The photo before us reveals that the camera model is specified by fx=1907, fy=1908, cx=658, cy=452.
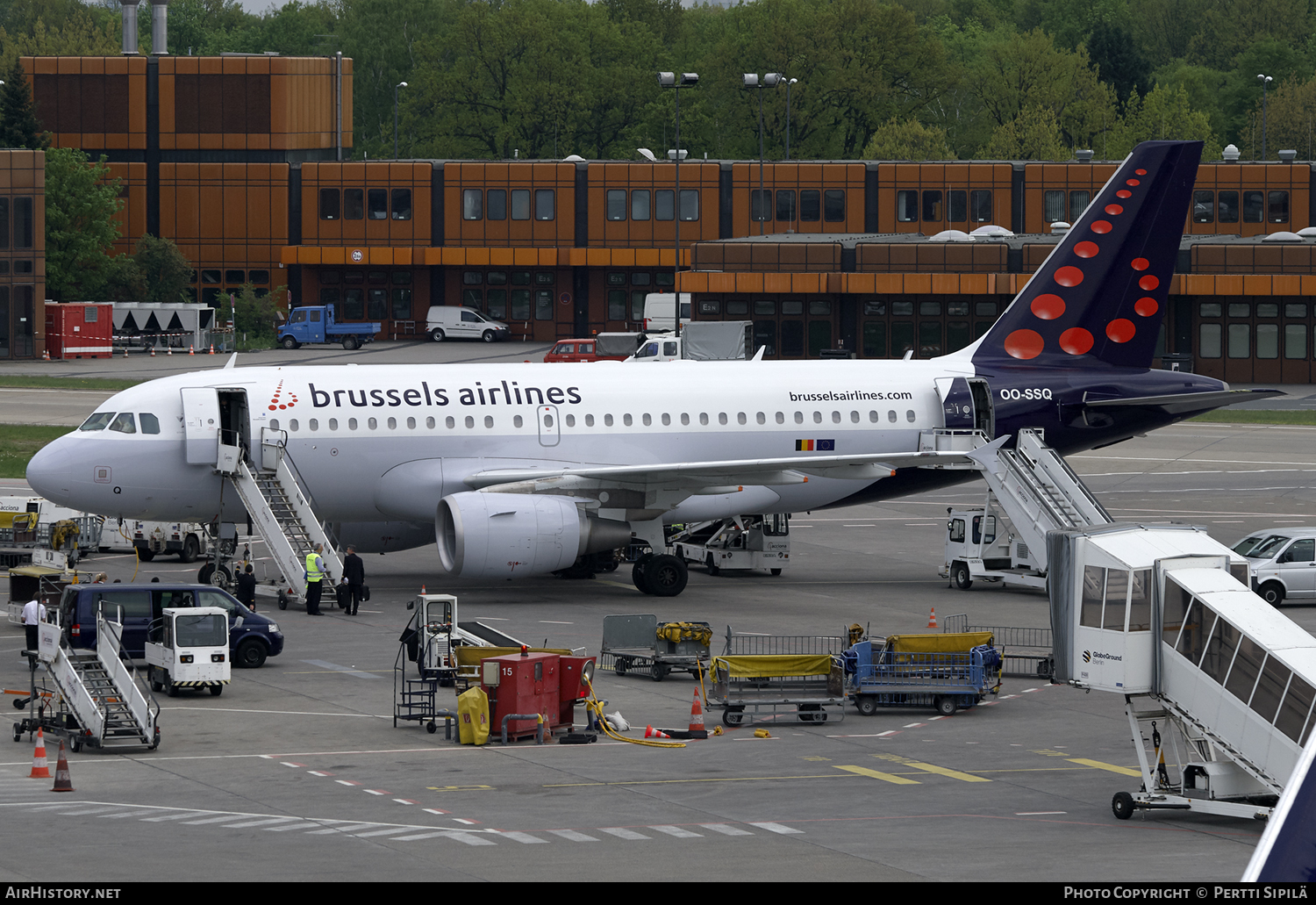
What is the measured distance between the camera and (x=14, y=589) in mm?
42594

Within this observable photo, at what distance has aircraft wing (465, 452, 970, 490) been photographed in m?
43.8

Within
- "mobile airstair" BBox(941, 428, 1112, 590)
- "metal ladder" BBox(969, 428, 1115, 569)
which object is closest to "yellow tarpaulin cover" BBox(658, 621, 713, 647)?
"mobile airstair" BBox(941, 428, 1112, 590)

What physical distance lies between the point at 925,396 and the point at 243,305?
8102 centimetres

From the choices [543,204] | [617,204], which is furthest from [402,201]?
[617,204]

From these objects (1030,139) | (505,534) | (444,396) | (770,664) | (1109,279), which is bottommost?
(770,664)

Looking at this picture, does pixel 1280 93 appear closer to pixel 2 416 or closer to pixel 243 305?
pixel 243 305

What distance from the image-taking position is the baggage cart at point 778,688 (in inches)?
1297

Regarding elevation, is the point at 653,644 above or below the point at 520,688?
below

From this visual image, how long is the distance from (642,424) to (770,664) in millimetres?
15255

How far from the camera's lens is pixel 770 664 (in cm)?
3344

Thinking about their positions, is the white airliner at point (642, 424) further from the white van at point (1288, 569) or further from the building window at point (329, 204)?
the building window at point (329, 204)

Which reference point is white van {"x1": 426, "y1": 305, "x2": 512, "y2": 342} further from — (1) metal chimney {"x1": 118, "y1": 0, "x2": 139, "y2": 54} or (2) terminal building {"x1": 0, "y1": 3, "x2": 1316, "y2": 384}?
(1) metal chimney {"x1": 118, "y1": 0, "x2": 139, "y2": 54}

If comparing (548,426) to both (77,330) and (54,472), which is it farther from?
(77,330)
